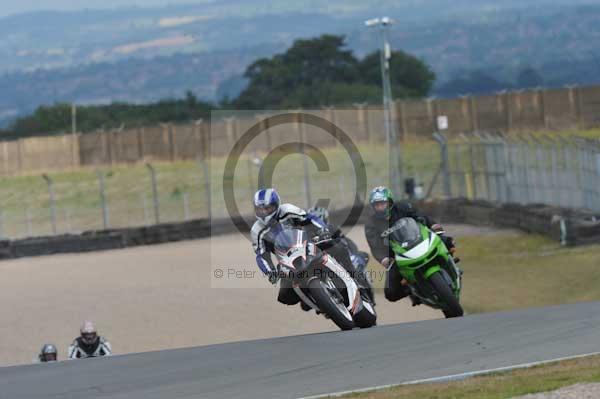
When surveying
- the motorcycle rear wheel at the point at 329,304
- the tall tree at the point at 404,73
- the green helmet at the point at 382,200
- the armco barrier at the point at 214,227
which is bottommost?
the armco barrier at the point at 214,227

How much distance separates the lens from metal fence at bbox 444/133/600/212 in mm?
27797

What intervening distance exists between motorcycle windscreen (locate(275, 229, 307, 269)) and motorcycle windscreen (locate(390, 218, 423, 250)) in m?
1.39

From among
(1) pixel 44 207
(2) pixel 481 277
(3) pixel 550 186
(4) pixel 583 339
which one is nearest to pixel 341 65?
(1) pixel 44 207

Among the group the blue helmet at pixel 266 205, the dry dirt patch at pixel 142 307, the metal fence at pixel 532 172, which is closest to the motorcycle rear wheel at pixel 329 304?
the blue helmet at pixel 266 205

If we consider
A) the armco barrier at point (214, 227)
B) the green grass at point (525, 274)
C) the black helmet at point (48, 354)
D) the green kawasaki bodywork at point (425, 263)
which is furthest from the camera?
the armco barrier at point (214, 227)

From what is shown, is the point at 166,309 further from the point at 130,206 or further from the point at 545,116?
the point at 545,116

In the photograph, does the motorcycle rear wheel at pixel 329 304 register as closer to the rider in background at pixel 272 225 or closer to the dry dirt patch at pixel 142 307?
the rider in background at pixel 272 225

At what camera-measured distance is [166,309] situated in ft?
65.0

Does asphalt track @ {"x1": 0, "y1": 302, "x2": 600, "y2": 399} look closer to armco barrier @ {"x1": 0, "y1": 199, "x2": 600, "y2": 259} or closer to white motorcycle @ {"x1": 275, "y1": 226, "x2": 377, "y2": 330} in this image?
white motorcycle @ {"x1": 275, "y1": 226, "x2": 377, "y2": 330}

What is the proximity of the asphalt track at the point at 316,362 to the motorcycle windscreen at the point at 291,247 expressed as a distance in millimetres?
767

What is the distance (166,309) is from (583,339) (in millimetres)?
10310

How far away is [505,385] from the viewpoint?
8656mm

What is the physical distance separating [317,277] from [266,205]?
0.88 m

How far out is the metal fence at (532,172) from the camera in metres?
27.8
